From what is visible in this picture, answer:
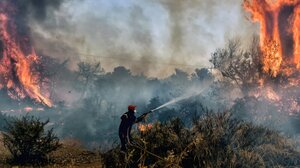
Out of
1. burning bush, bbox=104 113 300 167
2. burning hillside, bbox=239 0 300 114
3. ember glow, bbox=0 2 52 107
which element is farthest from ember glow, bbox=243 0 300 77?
ember glow, bbox=0 2 52 107

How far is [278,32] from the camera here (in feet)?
153

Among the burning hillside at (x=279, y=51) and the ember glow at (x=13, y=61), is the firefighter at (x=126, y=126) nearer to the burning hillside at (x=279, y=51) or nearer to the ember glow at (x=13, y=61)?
the burning hillside at (x=279, y=51)

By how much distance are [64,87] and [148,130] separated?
74.1 m

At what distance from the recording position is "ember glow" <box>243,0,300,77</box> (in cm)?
4400

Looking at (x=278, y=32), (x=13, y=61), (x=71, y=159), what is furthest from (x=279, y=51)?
(x=13, y=61)

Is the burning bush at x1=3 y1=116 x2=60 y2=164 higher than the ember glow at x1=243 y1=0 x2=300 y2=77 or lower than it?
lower

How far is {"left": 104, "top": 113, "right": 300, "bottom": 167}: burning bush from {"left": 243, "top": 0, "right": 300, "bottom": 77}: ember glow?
33.1 metres

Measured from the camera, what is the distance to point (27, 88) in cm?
6069

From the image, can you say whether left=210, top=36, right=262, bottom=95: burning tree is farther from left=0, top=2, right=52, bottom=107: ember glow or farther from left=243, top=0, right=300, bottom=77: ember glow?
left=0, top=2, right=52, bottom=107: ember glow

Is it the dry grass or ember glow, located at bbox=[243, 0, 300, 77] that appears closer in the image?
the dry grass

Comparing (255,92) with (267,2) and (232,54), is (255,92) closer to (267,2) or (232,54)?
(232,54)

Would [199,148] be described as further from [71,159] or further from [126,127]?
[71,159]

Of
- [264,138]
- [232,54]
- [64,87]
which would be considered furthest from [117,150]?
[64,87]

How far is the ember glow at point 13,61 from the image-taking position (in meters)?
56.0
